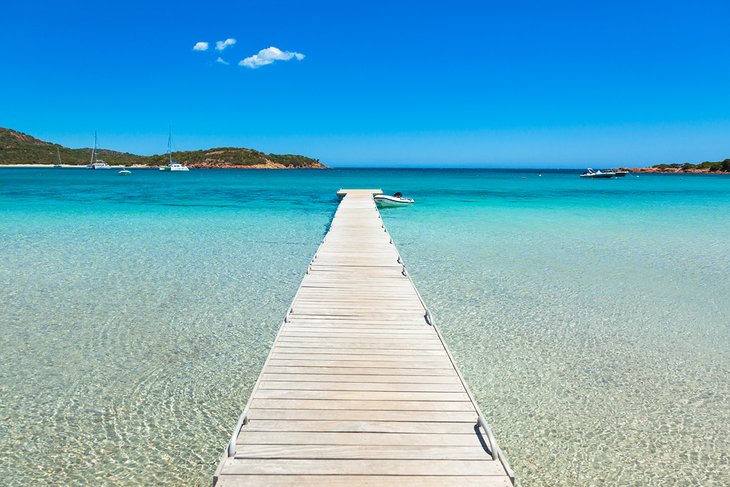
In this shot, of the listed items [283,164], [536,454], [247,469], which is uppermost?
[283,164]

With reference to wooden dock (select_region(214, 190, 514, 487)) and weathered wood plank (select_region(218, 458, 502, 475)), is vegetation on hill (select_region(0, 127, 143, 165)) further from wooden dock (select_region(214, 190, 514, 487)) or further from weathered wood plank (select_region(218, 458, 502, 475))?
weathered wood plank (select_region(218, 458, 502, 475))

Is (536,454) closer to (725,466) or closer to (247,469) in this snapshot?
(725,466)

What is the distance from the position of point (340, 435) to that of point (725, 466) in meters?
3.85

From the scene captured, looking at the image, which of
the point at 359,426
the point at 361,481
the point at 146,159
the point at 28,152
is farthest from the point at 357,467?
the point at 146,159

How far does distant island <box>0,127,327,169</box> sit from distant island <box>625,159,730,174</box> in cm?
12127

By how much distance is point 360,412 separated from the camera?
4.22 m

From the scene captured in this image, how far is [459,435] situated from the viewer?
12.8ft

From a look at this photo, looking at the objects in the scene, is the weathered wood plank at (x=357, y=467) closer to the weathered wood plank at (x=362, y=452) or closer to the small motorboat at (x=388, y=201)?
the weathered wood plank at (x=362, y=452)

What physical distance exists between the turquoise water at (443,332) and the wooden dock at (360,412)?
0.86 meters

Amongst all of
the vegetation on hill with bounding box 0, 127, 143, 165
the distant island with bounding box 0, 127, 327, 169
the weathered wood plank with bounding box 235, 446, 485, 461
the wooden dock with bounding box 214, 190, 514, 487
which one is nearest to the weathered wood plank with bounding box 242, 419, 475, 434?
the wooden dock with bounding box 214, 190, 514, 487

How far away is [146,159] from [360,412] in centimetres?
17817

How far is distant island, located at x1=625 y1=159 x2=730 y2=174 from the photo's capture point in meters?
115

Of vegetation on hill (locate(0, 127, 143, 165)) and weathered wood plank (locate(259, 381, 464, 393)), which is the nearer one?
weathered wood plank (locate(259, 381, 464, 393))

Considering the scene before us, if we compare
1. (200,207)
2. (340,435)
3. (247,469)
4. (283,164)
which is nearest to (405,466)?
(340,435)
